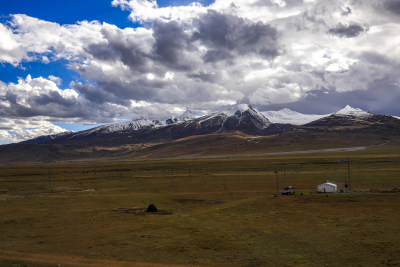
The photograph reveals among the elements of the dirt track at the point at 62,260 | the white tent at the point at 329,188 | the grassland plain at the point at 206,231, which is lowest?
the white tent at the point at 329,188

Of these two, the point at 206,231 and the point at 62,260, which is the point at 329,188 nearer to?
the point at 206,231

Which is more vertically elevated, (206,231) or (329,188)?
(206,231)

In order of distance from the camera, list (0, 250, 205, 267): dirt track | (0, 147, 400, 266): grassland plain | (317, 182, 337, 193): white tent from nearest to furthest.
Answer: (0, 250, 205, 267): dirt track → (0, 147, 400, 266): grassland plain → (317, 182, 337, 193): white tent

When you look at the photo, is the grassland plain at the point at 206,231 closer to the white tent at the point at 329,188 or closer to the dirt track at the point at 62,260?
the dirt track at the point at 62,260

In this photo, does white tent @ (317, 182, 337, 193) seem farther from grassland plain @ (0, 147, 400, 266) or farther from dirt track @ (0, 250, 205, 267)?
dirt track @ (0, 250, 205, 267)

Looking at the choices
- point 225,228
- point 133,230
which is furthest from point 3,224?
point 225,228

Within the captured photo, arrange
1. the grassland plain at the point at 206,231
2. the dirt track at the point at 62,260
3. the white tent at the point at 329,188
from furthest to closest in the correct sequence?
the white tent at the point at 329,188 → the grassland plain at the point at 206,231 → the dirt track at the point at 62,260

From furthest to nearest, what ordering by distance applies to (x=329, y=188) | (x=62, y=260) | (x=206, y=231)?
(x=329, y=188) → (x=206, y=231) → (x=62, y=260)

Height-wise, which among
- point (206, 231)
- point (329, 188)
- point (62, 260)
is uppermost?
point (62, 260)

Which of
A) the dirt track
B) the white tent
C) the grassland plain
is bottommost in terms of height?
the white tent

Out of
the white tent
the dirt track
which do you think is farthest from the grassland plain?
the white tent

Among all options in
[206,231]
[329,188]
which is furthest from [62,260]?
[329,188]

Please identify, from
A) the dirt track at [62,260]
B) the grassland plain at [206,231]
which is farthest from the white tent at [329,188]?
the dirt track at [62,260]

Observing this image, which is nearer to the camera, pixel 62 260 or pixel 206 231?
pixel 62 260
